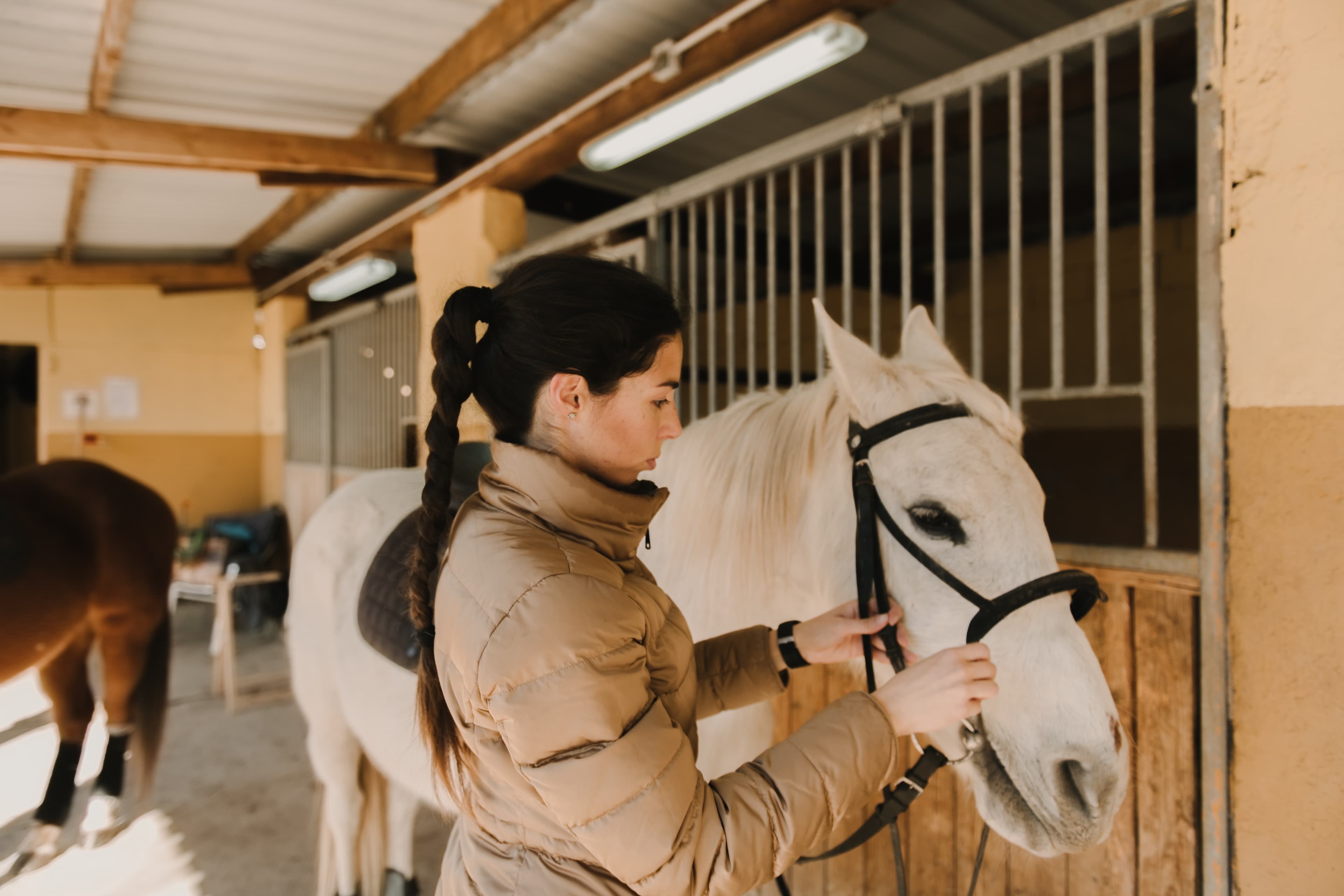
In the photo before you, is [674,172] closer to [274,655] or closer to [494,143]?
[494,143]

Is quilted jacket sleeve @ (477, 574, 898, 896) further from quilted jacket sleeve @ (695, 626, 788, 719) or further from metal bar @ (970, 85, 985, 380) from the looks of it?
metal bar @ (970, 85, 985, 380)

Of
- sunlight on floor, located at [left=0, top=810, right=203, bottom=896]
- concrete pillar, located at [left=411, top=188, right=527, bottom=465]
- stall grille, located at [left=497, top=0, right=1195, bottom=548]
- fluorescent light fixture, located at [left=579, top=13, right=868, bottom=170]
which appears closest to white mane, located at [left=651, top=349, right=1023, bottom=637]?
stall grille, located at [left=497, top=0, right=1195, bottom=548]

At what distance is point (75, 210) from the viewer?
483 cm

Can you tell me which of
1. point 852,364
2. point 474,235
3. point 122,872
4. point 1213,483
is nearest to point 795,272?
point 852,364

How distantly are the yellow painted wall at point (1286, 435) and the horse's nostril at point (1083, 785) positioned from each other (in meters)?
0.54

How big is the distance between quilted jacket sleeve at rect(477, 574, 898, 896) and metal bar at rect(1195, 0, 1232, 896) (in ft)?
2.98

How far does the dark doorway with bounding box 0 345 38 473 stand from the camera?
322 inches

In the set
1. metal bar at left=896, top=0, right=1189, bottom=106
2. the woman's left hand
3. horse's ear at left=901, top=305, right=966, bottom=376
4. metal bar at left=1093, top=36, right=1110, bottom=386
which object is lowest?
the woman's left hand

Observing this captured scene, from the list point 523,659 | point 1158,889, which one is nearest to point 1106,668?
point 1158,889

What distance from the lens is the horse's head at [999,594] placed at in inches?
36.5

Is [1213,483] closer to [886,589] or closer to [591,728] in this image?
[886,589]

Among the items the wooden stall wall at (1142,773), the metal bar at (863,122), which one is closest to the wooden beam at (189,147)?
the metal bar at (863,122)

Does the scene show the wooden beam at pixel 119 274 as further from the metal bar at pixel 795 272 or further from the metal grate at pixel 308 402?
the metal bar at pixel 795 272

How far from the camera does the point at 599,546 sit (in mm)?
820
